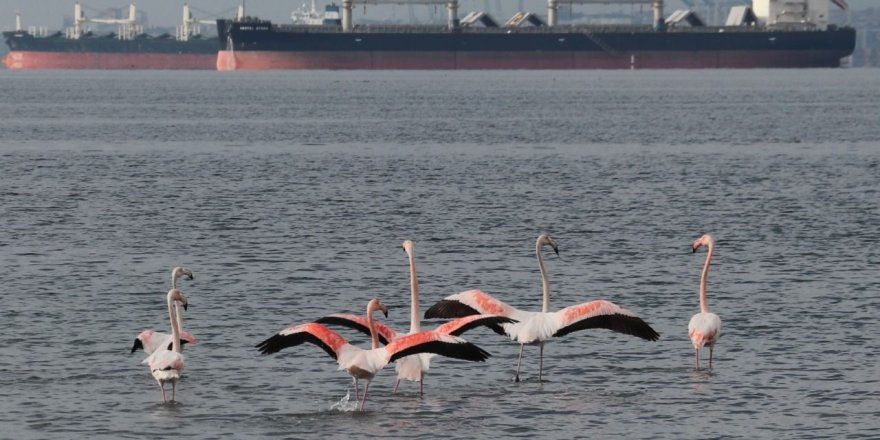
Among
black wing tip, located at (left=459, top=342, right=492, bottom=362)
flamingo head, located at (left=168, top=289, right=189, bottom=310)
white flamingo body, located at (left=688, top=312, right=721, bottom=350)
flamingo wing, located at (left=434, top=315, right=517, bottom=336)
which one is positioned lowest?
white flamingo body, located at (left=688, top=312, right=721, bottom=350)

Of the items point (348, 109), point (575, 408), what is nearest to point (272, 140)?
point (348, 109)

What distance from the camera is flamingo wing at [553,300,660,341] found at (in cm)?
2062

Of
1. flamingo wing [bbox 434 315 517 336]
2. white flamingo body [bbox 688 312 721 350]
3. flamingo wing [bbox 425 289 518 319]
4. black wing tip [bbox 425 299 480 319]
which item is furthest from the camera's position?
white flamingo body [bbox 688 312 721 350]

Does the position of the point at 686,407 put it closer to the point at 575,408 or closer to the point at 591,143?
the point at 575,408

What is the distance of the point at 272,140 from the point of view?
87.4 meters

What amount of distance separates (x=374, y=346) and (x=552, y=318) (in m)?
2.60

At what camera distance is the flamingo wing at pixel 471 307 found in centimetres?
2108

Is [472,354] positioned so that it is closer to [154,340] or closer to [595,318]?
[595,318]

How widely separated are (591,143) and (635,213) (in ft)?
121

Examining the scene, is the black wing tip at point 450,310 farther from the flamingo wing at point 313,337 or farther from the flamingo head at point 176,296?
the flamingo head at point 176,296

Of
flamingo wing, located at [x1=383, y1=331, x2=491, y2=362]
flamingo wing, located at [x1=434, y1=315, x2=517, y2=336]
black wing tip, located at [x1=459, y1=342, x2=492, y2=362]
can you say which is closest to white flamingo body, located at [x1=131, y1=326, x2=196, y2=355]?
flamingo wing, located at [x1=383, y1=331, x2=491, y2=362]

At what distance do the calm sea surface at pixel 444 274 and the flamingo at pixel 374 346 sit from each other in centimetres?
89

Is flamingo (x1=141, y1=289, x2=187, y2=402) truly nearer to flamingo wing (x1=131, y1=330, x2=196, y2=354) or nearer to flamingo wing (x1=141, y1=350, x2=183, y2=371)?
flamingo wing (x1=141, y1=350, x2=183, y2=371)

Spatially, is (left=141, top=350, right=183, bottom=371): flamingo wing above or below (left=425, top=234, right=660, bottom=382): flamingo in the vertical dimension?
below
